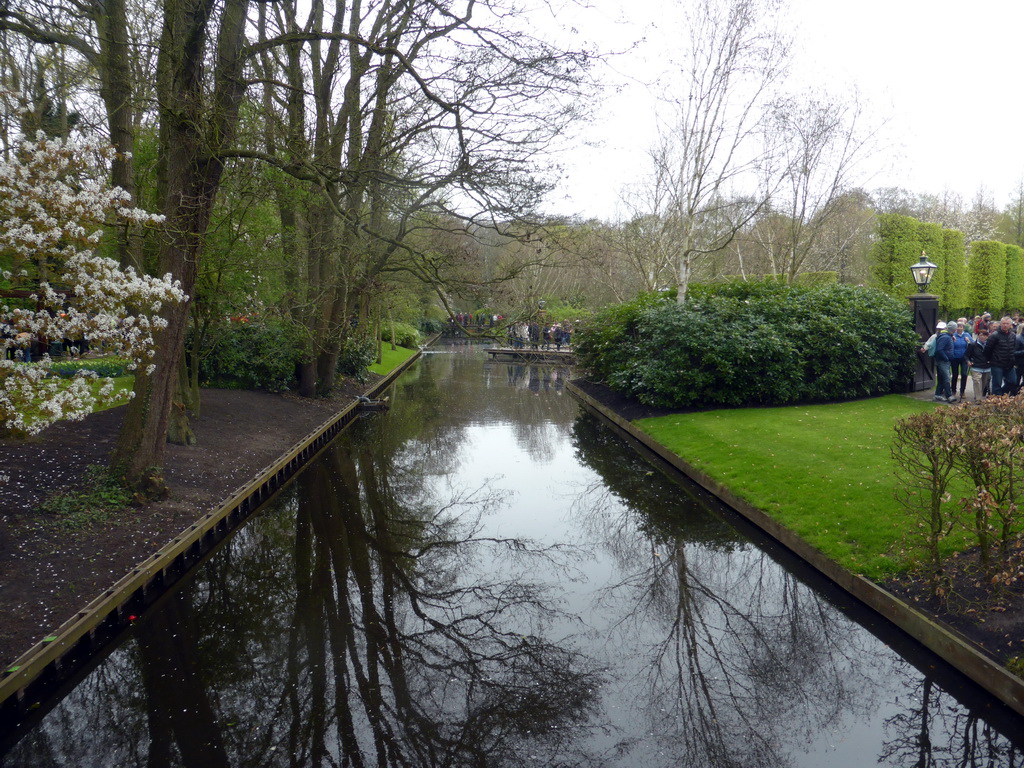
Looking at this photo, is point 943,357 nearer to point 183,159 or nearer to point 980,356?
point 980,356

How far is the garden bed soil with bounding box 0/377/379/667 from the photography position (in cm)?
645

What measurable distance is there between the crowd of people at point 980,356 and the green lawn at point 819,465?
3.01 feet

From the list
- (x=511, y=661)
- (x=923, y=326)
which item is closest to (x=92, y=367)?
(x=511, y=661)

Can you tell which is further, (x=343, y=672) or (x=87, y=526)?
(x=87, y=526)

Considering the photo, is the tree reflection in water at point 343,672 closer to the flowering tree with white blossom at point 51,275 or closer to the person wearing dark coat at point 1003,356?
the flowering tree with white blossom at point 51,275

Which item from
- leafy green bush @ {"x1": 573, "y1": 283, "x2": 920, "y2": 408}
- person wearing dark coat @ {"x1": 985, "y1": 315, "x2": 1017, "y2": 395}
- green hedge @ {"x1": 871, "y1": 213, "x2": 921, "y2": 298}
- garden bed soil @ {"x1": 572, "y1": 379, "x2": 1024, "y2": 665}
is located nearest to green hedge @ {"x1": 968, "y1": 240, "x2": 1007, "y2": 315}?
green hedge @ {"x1": 871, "y1": 213, "x2": 921, "y2": 298}

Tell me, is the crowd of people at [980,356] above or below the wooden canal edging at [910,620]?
Answer: above

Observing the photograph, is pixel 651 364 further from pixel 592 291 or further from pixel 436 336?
pixel 436 336

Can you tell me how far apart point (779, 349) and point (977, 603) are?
10.8m

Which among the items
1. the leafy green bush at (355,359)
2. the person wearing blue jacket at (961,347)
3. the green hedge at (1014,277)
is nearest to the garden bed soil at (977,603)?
the person wearing blue jacket at (961,347)

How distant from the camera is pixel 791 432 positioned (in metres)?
13.5

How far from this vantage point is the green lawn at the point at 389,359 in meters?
30.9

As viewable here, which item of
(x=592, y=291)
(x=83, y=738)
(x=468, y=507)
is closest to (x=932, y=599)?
(x=468, y=507)

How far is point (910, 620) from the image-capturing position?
6.53m
